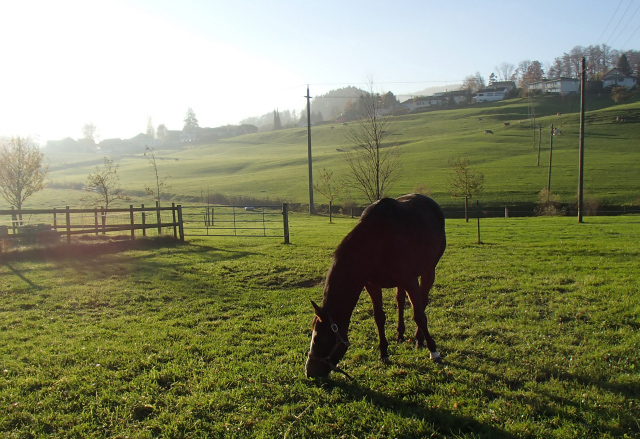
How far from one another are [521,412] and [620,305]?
4117mm

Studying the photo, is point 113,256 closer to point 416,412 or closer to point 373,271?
point 373,271

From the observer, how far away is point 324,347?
13.6 ft

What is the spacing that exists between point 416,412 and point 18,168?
114 feet

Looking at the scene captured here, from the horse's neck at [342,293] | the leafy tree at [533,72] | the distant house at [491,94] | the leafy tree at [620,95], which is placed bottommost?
the horse's neck at [342,293]

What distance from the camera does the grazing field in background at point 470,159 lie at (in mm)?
43000

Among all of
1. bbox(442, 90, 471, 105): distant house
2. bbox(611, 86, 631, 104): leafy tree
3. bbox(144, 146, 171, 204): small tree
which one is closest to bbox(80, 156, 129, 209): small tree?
bbox(144, 146, 171, 204): small tree

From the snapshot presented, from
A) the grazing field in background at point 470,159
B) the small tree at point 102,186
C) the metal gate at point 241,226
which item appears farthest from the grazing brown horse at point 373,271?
the grazing field in background at point 470,159

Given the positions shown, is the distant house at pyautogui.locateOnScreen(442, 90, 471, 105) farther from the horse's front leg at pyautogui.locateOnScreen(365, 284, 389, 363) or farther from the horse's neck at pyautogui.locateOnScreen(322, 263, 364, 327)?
the horse's neck at pyautogui.locateOnScreen(322, 263, 364, 327)

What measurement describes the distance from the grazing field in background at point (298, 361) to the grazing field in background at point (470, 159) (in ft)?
109

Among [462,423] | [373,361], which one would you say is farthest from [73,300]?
[462,423]

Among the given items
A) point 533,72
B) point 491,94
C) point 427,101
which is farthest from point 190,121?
point 533,72

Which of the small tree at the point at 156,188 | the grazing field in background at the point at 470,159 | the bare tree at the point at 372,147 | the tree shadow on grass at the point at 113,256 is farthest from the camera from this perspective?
the grazing field in background at the point at 470,159

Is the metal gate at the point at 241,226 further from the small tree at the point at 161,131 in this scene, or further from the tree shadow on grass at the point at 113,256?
the small tree at the point at 161,131

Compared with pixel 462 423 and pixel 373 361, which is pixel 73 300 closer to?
pixel 373 361
